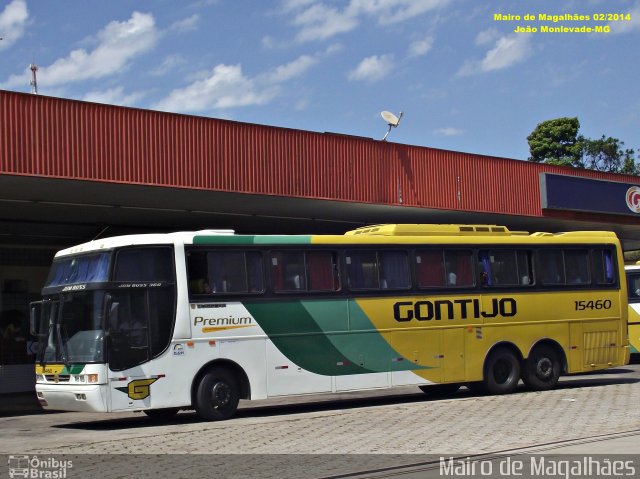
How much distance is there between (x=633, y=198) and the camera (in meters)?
33.1

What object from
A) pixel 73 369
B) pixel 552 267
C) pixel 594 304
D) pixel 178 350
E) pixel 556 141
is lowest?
pixel 73 369

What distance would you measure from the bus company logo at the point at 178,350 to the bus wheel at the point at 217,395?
0.61 metres

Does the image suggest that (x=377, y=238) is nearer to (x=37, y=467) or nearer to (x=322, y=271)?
(x=322, y=271)

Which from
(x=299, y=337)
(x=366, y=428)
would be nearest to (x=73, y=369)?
(x=299, y=337)

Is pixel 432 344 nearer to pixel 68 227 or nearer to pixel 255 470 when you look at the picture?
pixel 255 470

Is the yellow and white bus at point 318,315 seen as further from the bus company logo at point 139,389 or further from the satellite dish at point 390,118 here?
the satellite dish at point 390,118

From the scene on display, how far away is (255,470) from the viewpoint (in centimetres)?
1030

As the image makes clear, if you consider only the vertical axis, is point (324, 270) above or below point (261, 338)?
above

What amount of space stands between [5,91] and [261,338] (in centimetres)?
712

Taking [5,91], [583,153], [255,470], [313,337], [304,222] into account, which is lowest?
[255,470]

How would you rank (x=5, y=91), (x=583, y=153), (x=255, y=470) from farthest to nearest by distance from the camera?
(x=583, y=153), (x=5, y=91), (x=255, y=470)

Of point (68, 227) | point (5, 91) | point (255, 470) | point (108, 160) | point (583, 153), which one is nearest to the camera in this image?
point (255, 470)

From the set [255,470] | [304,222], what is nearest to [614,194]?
[304,222]

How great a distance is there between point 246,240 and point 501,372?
21.1 ft
